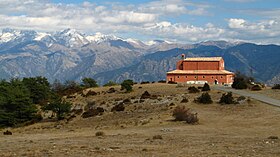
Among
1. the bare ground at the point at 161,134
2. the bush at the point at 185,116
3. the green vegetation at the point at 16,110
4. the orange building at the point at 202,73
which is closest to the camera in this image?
the bare ground at the point at 161,134

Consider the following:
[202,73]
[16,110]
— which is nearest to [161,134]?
[16,110]

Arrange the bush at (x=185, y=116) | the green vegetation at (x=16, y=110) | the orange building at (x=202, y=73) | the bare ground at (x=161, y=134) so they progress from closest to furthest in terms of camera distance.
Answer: the bare ground at (x=161, y=134) < the bush at (x=185, y=116) < the green vegetation at (x=16, y=110) < the orange building at (x=202, y=73)

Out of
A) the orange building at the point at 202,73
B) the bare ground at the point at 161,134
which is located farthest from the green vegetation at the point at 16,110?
the orange building at the point at 202,73

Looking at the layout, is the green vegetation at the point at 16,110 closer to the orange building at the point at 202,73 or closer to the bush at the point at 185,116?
the bush at the point at 185,116

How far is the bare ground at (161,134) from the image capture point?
21594mm

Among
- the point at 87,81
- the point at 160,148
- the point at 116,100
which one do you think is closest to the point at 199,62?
the point at 87,81

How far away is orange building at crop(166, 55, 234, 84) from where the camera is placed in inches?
3789

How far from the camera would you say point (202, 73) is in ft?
317

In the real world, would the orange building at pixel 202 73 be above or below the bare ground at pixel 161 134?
above

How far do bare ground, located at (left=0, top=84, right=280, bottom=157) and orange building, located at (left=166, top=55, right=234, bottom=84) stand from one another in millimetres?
34920

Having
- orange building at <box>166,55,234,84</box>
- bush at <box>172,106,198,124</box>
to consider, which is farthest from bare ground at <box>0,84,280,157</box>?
orange building at <box>166,55,234,84</box>

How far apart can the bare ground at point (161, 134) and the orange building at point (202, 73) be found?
1375 inches

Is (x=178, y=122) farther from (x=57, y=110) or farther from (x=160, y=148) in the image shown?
(x=57, y=110)

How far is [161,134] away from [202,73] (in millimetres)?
67475
